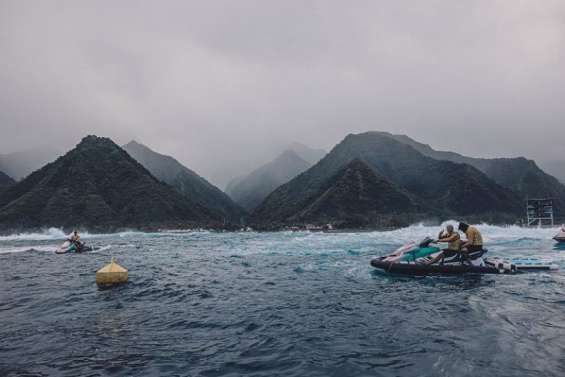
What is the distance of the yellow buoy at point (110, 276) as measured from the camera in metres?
17.8

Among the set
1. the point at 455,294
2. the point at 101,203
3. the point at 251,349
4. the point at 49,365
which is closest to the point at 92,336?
the point at 49,365

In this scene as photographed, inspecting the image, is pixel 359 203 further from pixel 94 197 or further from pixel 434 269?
pixel 434 269

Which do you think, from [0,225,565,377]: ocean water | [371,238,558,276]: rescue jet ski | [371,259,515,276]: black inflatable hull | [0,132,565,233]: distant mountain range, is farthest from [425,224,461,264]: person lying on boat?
[0,132,565,233]: distant mountain range

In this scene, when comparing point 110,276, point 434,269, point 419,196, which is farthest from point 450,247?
point 419,196

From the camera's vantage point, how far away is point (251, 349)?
30.0ft

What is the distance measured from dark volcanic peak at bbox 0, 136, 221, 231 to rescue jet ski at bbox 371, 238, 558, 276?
116362 mm

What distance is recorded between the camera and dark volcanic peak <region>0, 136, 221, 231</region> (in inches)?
4493

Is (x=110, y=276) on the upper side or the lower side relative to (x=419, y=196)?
lower

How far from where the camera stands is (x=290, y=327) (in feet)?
36.4

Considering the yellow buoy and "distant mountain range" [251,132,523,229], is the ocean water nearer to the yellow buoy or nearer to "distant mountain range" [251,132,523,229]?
the yellow buoy

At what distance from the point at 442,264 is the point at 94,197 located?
134970 millimetres

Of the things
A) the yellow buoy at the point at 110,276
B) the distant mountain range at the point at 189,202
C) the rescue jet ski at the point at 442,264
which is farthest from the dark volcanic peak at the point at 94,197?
the rescue jet ski at the point at 442,264

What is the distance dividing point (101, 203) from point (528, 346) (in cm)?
13970

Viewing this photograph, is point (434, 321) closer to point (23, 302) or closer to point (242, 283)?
point (242, 283)
